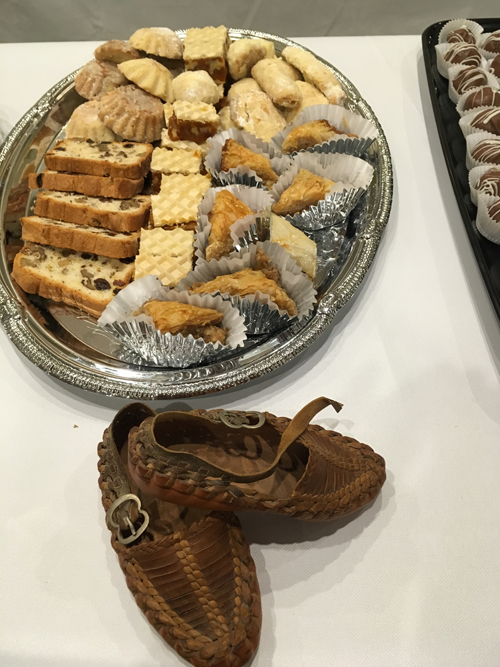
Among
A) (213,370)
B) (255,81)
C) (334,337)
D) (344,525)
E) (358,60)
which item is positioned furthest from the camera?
(358,60)

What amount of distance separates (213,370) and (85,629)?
733mm

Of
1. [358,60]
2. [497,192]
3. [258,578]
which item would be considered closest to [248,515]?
[258,578]

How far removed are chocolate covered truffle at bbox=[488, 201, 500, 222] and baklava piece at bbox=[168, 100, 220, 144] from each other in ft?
3.42

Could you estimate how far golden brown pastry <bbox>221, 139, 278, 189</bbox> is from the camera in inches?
66.9

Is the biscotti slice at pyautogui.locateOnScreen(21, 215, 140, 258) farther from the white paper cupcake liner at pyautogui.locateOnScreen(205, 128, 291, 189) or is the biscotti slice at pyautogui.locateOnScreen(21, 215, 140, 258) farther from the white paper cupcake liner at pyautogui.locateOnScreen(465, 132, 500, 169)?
the white paper cupcake liner at pyautogui.locateOnScreen(465, 132, 500, 169)

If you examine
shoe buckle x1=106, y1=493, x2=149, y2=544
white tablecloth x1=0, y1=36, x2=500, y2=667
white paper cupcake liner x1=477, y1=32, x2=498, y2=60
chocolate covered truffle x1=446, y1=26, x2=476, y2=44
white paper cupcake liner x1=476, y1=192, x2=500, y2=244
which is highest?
chocolate covered truffle x1=446, y1=26, x2=476, y2=44

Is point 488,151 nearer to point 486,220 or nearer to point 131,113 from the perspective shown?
point 486,220

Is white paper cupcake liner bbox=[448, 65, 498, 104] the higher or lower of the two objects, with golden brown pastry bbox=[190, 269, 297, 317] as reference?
higher

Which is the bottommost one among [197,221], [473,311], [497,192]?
[473,311]

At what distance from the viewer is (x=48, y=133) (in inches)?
83.7

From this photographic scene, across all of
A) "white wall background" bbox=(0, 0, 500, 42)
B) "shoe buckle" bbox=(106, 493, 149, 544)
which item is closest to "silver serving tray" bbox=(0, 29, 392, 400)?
"shoe buckle" bbox=(106, 493, 149, 544)

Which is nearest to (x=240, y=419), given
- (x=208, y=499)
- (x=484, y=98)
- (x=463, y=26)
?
A: (x=208, y=499)

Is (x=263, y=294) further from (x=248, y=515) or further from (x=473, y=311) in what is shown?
(x=473, y=311)

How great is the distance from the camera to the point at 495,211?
1583 mm
